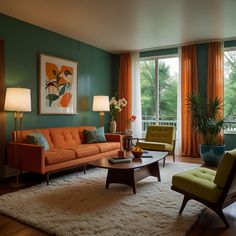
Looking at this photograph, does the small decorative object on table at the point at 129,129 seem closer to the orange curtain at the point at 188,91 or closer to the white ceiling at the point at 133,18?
the orange curtain at the point at 188,91

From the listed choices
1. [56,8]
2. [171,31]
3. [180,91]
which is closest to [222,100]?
[180,91]

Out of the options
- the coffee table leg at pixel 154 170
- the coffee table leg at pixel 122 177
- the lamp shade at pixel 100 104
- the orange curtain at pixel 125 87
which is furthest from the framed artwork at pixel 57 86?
the coffee table leg at pixel 154 170

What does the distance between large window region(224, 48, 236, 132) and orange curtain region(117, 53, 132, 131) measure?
8.06ft

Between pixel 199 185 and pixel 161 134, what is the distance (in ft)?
10.2

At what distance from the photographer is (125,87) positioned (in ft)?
22.5

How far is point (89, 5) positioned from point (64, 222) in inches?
123

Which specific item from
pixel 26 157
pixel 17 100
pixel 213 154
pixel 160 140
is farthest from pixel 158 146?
pixel 17 100

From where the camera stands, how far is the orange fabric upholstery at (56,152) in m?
3.62

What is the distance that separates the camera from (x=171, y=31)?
5055mm

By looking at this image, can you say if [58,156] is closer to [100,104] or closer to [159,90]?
[100,104]

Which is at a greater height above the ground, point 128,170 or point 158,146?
point 158,146

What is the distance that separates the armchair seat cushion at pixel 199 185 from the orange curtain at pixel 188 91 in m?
3.19

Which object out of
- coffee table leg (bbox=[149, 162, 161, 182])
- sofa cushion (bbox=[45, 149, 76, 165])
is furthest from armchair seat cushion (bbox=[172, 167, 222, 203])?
sofa cushion (bbox=[45, 149, 76, 165])

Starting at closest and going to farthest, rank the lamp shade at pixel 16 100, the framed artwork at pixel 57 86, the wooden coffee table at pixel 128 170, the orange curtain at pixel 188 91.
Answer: the wooden coffee table at pixel 128 170 < the lamp shade at pixel 16 100 < the framed artwork at pixel 57 86 < the orange curtain at pixel 188 91
